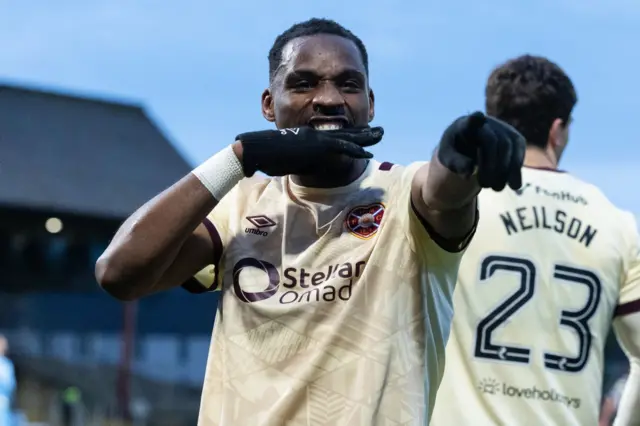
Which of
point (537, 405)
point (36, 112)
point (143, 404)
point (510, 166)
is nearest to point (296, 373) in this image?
point (510, 166)

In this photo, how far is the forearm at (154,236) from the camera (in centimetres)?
Result: 276

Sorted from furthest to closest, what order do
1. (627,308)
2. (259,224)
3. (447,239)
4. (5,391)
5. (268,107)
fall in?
1. (5,391)
2. (627,308)
3. (268,107)
4. (259,224)
5. (447,239)

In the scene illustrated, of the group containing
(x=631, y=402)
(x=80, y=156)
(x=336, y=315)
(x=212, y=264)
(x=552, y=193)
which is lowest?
(x=631, y=402)

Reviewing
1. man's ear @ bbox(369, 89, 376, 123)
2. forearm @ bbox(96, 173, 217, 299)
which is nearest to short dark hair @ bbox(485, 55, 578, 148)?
man's ear @ bbox(369, 89, 376, 123)

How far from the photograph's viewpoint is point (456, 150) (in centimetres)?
233

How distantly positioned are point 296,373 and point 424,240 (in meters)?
0.44

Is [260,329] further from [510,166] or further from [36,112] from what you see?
[36,112]

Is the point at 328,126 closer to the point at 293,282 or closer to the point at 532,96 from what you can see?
the point at 293,282

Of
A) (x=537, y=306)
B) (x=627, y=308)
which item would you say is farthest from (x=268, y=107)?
(x=627, y=308)

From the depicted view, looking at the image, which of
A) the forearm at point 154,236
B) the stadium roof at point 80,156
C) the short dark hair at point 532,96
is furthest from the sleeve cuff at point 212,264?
the stadium roof at point 80,156

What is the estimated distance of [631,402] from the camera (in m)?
4.12

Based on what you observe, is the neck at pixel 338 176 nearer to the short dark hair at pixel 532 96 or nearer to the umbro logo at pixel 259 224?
the umbro logo at pixel 259 224

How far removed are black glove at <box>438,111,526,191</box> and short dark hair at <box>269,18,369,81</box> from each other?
2.25 ft

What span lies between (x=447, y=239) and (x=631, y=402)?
1862 millimetres
